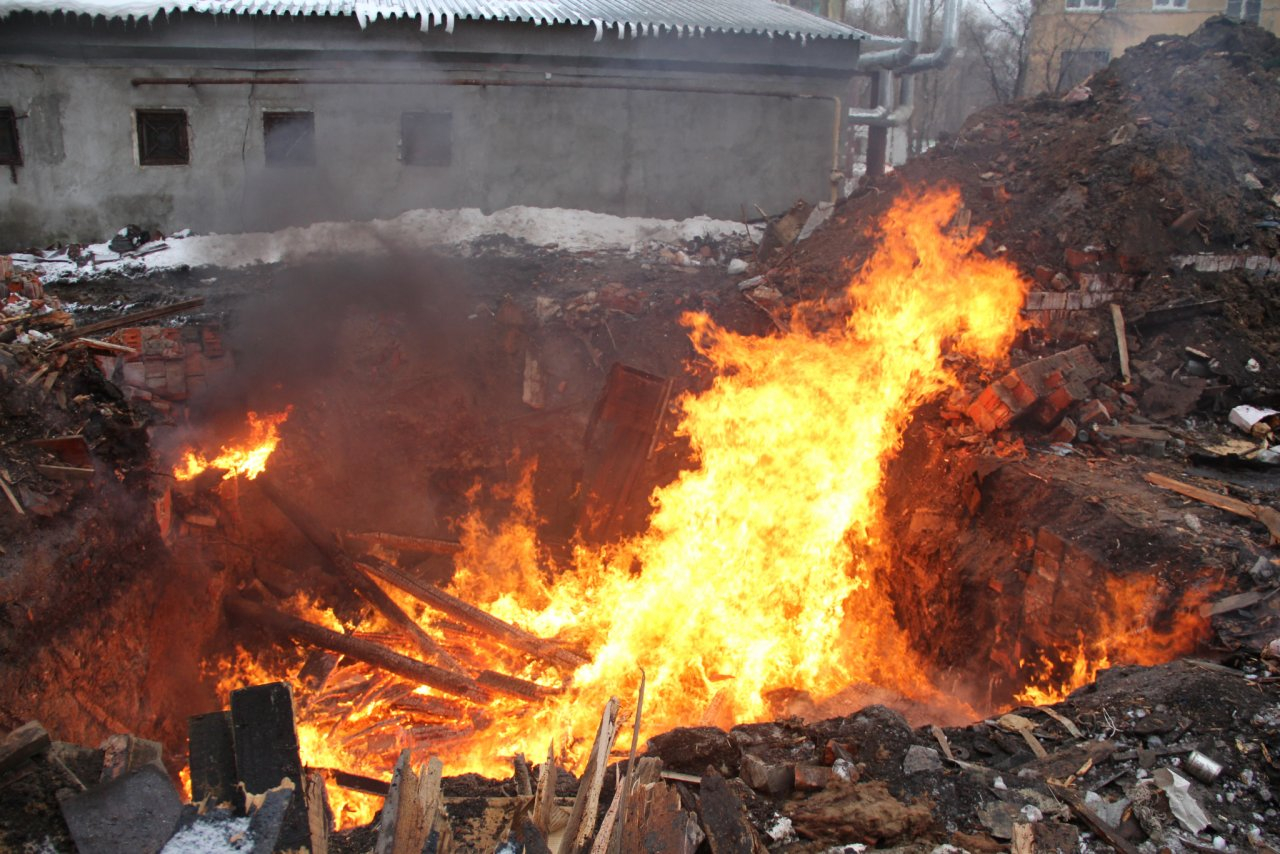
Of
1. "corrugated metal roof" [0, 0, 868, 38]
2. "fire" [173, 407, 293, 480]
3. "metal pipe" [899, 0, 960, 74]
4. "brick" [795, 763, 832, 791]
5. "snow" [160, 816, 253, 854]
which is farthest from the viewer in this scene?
"metal pipe" [899, 0, 960, 74]

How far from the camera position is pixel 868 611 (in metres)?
8.97

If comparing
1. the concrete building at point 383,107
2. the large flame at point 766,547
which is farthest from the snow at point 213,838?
the concrete building at point 383,107

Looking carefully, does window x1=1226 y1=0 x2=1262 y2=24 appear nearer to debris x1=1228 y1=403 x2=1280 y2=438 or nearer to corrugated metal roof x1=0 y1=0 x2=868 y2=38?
corrugated metal roof x1=0 y1=0 x2=868 y2=38

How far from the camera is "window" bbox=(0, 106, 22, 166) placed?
12461 millimetres

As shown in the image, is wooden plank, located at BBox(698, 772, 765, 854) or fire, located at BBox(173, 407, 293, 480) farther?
fire, located at BBox(173, 407, 293, 480)

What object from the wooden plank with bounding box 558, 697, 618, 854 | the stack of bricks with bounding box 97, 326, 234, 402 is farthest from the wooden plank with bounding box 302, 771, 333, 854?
the stack of bricks with bounding box 97, 326, 234, 402

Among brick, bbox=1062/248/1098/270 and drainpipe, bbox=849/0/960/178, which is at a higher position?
drainpipe, bbox=849/0/960/178

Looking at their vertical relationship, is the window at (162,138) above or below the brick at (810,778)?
above

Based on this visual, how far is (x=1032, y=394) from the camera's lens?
813cm

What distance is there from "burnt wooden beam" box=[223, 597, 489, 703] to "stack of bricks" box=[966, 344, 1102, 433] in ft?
18.1

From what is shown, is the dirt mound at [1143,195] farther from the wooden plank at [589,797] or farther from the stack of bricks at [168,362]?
the wooden plank at [589,797]

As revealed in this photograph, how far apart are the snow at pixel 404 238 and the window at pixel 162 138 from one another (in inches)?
→ 47.8

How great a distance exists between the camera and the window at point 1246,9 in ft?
93.5

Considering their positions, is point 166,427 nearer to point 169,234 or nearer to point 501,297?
point 501,297
